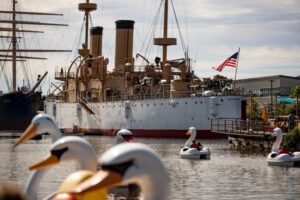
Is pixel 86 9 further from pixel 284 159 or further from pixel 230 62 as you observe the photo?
pixel 284 159

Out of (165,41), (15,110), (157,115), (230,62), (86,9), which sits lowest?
(15,110)

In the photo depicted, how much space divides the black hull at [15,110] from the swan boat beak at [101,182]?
4152 inches

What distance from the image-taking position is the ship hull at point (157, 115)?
263ft

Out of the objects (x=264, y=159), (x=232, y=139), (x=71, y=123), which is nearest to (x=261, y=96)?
(x=71, y=123)

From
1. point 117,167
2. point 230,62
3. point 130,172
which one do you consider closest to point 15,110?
point 230,62

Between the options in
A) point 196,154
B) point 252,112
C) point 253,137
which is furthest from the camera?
point 252,112

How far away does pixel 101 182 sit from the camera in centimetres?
737

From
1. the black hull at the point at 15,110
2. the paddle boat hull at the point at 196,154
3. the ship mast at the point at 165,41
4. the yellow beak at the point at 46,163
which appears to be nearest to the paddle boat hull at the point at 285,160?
the paddle boat hull at the point at 196,154

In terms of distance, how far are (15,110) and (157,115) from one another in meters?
32.2

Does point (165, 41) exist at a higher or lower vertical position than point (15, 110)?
higher

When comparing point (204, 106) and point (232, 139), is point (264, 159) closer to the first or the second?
point (232, 139)

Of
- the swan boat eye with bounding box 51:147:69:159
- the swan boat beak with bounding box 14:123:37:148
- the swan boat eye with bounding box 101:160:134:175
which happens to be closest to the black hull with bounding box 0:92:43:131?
the swan boat beak with bounding box 14:123:37:148

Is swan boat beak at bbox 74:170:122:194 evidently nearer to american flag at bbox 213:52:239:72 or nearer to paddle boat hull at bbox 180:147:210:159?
paddle boat hull at bbox 180:147:210:159

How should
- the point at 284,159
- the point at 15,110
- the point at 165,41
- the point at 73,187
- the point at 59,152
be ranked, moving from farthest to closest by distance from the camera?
the point at 15,110 < the point at 165,41 < the point at 284,159 < the point at 59,152 < the point at 73,187
